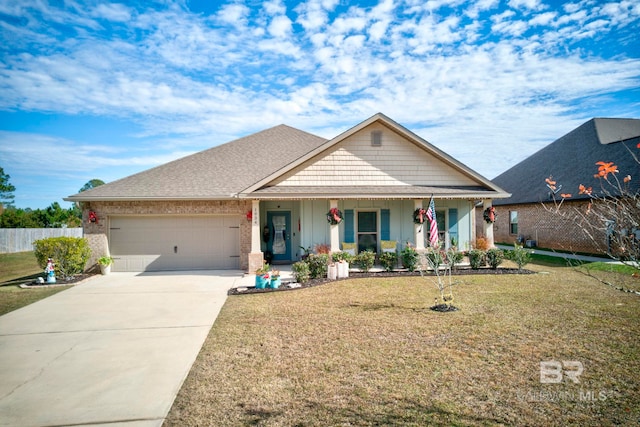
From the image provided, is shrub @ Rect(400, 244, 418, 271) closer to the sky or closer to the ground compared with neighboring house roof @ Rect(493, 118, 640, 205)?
closer to the ground

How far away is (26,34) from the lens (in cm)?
1286

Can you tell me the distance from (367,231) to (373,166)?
269 cm

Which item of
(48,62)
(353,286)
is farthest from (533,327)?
(48,62)

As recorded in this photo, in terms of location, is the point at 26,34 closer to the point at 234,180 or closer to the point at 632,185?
the point at 234,180

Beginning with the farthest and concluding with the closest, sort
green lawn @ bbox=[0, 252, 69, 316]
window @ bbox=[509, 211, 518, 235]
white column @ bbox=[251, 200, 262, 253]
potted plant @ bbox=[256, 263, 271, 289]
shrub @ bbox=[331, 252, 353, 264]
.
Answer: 1. window @ bbox=[509, 211, 518, 235]
2. white column @ bbox=[251, 200, 262, 253]
3. shrub @ bbox=[331, 252, 353, 264]
4. potted plant @ bbox=[256, 263, 271, 289]
5. green lawn @ bbox=[0, 252, 69, 316]

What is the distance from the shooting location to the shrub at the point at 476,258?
14.2m

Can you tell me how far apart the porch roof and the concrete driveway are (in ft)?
14.1

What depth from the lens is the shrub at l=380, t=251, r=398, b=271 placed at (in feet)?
45.9

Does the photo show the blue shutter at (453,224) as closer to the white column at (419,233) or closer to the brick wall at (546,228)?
the white column at (419,233)

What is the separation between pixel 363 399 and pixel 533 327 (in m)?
4.39

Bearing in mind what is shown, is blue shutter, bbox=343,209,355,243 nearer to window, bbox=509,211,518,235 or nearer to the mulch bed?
the mulch bed

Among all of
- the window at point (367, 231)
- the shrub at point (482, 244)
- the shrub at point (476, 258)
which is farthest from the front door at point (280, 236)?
the shrub at point (482, 244)

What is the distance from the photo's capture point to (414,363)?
5.49 metres

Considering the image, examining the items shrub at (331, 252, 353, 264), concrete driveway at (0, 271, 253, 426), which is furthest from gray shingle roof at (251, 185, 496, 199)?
concrete driveway at (0, 271, 253, 426)
